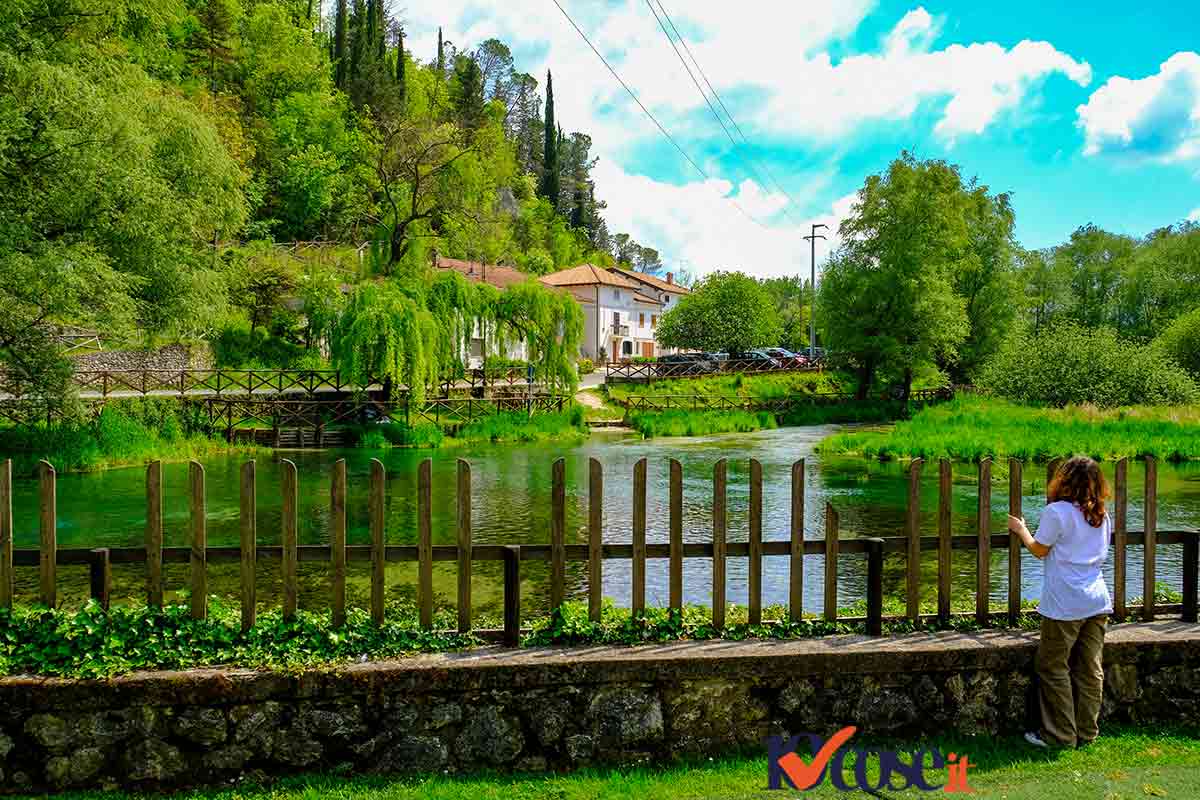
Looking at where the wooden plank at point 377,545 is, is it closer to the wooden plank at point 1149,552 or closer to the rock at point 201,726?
the rock at point 201,726

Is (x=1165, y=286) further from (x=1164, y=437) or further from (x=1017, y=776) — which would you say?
(x=1017, y=776)

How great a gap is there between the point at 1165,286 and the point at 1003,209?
24387 mm

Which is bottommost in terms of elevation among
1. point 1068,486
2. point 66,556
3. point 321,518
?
point 321,518

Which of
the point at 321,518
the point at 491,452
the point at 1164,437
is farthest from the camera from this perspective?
the point at 491,452

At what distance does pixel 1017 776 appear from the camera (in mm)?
4398

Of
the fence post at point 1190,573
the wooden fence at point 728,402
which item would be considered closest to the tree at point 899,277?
the wooden fence at point 728,402

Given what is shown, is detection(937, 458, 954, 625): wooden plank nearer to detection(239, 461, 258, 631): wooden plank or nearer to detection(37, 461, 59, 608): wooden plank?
detection(239, 461, 258, 631): wooden plank

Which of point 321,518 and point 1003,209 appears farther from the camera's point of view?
point 1003,209

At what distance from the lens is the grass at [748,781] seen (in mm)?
4172

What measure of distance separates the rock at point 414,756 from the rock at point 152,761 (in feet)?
3.21

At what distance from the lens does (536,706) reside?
4609 mm

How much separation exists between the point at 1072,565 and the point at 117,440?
87.0 ft

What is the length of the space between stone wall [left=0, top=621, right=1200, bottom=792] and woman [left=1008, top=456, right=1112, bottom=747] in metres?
0.23

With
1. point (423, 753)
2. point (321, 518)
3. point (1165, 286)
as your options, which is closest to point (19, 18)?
point (321, 518)
